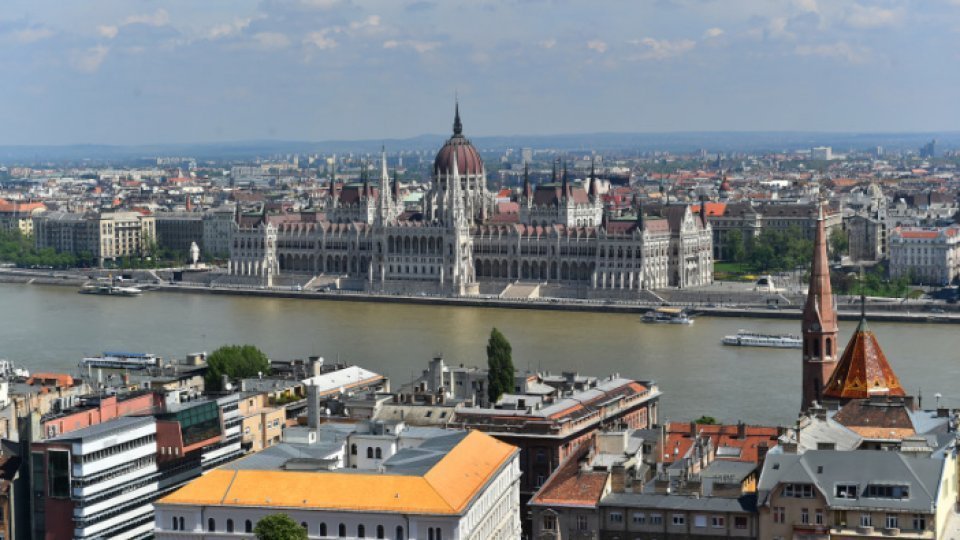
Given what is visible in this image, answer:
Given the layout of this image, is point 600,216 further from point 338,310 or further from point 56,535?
point 56,535

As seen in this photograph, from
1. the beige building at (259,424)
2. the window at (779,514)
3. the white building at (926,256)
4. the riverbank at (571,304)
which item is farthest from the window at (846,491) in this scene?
the white building at (926,256)

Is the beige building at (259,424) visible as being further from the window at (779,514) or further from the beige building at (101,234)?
the beige building at (101,234)

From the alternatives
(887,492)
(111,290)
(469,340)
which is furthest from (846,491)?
(111,290)

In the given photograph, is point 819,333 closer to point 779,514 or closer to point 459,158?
point 779,514

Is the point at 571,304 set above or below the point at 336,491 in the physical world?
below

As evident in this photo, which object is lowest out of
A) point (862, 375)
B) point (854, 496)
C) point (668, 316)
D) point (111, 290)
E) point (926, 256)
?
point (111, 290)
